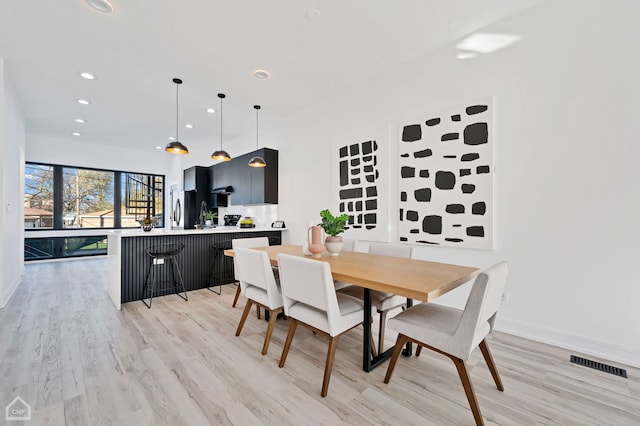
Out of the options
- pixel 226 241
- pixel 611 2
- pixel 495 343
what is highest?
pixel 611 2

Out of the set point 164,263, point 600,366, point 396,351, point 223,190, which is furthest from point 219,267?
point 600,366

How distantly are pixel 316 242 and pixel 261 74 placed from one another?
2.47 metres

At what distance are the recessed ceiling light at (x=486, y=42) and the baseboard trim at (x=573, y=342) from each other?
106 inches

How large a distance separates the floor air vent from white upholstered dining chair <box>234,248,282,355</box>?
7.87ft

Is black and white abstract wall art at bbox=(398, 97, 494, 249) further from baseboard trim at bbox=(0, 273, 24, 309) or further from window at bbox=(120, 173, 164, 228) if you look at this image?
window at bbox=(120, 173, 164, 228)

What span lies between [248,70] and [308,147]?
5.14 ft

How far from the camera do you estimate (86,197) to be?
6.96 meters

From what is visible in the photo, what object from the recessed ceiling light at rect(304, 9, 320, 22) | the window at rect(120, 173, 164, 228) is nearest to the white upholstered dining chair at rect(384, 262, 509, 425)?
the recessed ceiling light at rect(304, 9, 320, 22)

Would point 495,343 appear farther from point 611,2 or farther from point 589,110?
point 611,2

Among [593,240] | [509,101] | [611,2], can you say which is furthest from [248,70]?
[593,240]

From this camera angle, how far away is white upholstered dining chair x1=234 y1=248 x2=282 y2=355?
2.17 metres

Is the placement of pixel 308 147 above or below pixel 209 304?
above

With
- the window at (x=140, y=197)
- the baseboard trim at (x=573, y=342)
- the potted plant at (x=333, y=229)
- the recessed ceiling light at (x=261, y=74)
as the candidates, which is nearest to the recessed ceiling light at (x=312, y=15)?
the recessed ceiling light at (x=261, y=74)

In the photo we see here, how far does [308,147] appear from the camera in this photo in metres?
4.66
